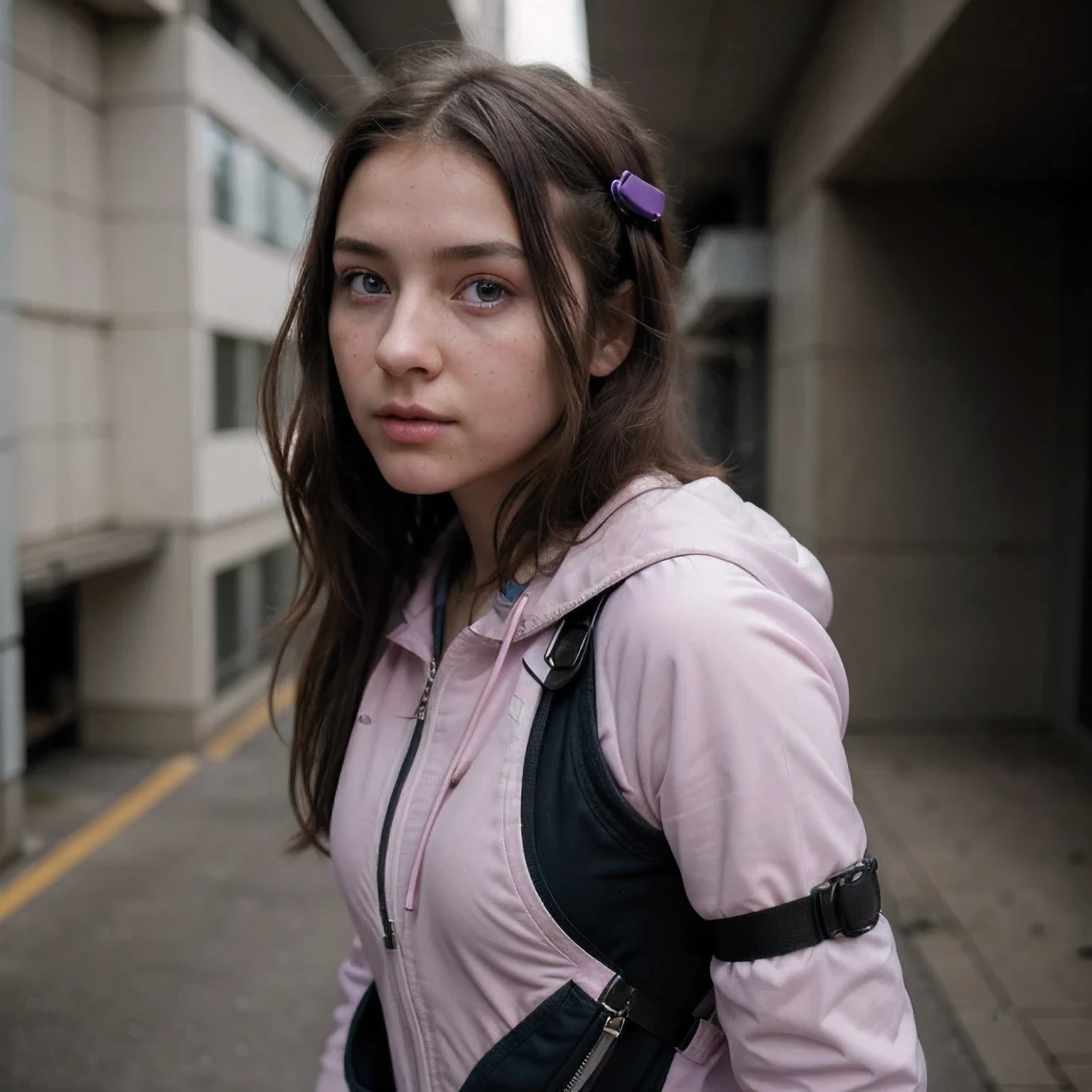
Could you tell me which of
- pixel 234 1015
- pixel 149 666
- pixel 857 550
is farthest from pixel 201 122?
pixel 234 1015

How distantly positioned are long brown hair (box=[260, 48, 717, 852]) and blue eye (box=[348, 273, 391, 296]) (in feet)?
0.46

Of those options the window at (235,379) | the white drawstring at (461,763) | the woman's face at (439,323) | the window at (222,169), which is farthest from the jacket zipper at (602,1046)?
the window at (222,169)

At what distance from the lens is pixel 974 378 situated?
23.2 feet

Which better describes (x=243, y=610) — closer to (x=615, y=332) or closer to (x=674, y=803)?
(x=615, y=332)

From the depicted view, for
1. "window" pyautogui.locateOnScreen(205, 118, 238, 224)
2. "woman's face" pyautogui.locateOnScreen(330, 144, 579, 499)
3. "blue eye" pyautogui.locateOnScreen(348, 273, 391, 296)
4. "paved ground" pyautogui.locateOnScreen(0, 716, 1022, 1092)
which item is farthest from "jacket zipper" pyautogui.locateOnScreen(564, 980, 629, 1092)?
"window" pyautogui.locateOnScreen(205, 118, 238, 224)

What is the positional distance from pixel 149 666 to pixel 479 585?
7.69m

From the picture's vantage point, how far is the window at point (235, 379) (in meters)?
9.07

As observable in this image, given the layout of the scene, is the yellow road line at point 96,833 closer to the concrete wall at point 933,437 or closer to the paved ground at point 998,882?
the paved ground at point 998,882

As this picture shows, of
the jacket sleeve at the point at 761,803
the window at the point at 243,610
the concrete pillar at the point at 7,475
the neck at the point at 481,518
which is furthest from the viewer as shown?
the window at the point at 243,610

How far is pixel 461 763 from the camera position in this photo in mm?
1347

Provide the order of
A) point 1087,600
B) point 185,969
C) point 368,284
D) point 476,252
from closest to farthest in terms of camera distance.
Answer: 1. point 476,252
2. point 368,284
3. point 185,969
4. point 1087,600

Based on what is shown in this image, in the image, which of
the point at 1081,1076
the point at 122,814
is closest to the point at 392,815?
the point at 1081,1076

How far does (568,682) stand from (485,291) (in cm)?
49

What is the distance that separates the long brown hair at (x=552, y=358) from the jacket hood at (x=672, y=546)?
8 centimetres
